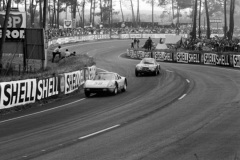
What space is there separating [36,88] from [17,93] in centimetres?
179

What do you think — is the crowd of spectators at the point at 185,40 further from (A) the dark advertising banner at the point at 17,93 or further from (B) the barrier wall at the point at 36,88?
(A) the dark advertising banner at the point at 17,93

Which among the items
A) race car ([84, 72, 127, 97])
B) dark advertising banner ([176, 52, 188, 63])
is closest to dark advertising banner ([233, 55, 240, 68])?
dark advertising banner ([176, 52, 188, 63])

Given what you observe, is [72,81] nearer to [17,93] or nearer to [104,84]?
[104,84]

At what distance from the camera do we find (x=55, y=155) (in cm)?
1171

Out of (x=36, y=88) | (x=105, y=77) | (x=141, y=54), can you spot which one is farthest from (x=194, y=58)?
(x=36, y=88)

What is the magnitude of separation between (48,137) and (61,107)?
8033 millimetres

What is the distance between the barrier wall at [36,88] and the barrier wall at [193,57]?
20215 millimetres

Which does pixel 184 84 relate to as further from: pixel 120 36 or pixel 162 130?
pixel 120 36

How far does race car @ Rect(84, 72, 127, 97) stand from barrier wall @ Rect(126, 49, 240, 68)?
20.2 m

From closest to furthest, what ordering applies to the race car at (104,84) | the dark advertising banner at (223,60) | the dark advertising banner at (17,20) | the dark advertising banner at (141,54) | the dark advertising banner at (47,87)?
1. the dark advertising banner at (47,87)
2. the race car at (104,84)
3. the dark advertising banner at (17,20)
4. the dark advertising banner at (223,60)
5. the dark advertising banner at (141,54)

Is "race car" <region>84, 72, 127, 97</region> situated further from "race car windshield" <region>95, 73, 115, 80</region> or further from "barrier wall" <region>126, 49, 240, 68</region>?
"barrier wall" <region>126, 49, 240, 68</region>

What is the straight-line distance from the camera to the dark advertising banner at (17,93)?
21.0m

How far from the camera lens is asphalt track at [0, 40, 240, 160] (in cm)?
1188

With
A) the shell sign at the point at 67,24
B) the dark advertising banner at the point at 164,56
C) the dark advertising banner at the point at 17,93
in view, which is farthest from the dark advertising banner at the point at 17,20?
the shell sign at the point at 67,24
